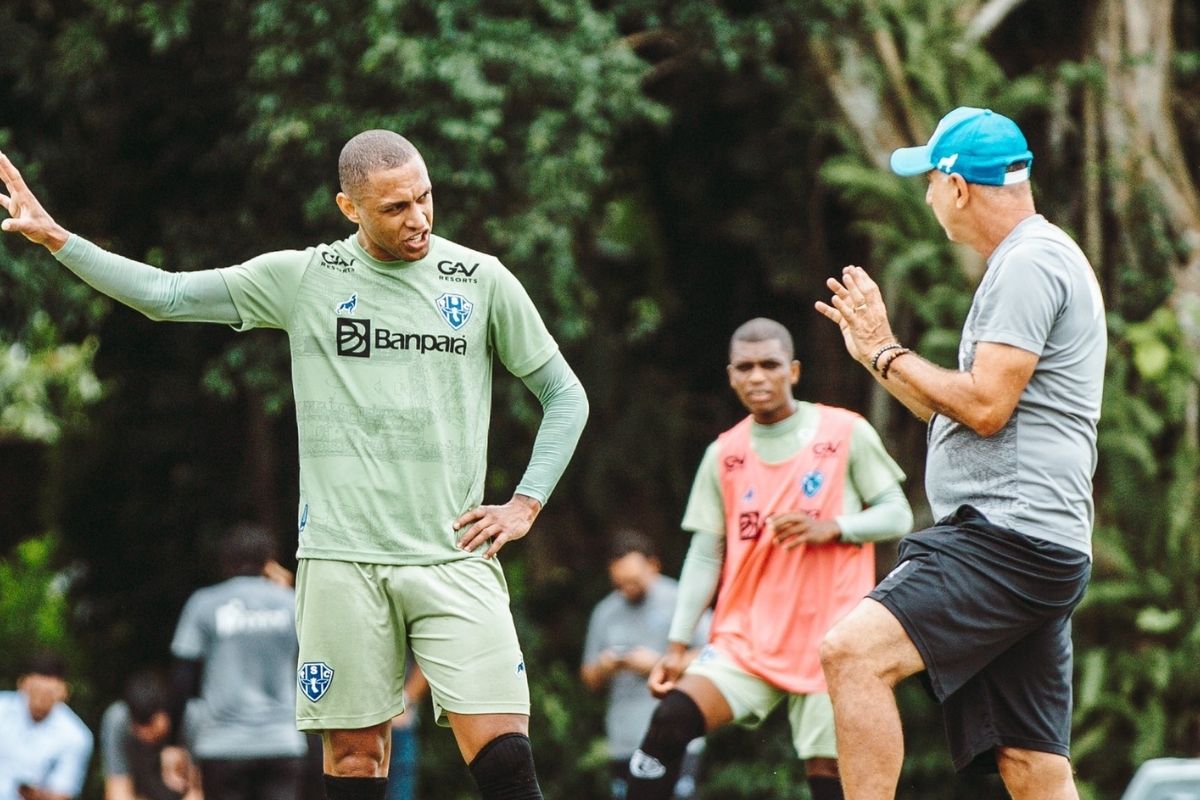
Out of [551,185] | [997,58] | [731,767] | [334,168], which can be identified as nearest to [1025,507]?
[551,185]

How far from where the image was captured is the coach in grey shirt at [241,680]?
901 cm

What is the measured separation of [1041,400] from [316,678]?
2170mm

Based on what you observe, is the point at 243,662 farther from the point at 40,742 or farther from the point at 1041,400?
the point at 1041,400

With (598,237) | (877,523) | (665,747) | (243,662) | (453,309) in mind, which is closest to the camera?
(453,309)

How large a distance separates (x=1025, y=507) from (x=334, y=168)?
7.30 meters

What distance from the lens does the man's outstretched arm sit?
4531 mm

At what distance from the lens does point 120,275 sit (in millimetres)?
4668

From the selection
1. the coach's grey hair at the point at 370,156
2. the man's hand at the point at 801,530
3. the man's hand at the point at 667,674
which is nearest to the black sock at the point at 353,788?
the coach's grey hair at the point at 370,156

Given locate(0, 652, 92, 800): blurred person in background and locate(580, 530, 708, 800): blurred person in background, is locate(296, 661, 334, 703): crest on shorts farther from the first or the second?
locate(0, 652, 92, 800): blurred person in background

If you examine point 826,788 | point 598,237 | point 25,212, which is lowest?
point 826,788

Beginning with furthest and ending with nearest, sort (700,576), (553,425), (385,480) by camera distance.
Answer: (700,576) < (553,425) < (385,480)

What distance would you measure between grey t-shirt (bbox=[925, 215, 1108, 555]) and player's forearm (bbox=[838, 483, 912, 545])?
2.07 m

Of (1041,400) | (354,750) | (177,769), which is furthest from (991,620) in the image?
(177,769)

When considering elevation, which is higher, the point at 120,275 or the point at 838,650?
the point at 120,275
